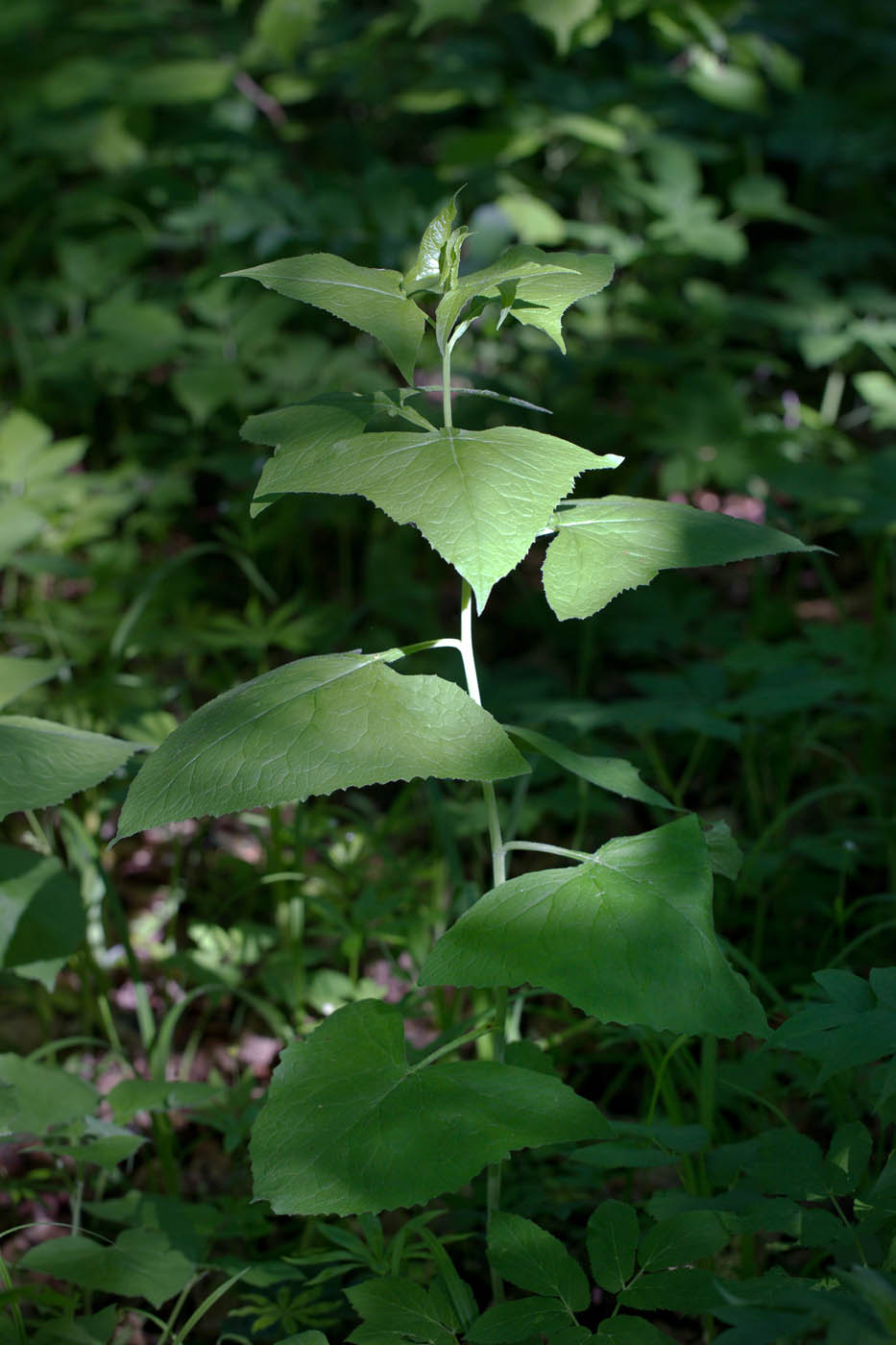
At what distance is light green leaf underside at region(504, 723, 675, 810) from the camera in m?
1.15

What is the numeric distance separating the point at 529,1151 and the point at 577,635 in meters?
1.61

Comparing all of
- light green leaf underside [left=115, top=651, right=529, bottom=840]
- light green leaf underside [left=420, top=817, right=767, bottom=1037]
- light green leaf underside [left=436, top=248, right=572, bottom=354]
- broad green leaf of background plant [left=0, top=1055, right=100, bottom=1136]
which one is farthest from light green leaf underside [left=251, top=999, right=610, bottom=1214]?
light green leaf underside [left=436, top=248, right=572, bottom=354]

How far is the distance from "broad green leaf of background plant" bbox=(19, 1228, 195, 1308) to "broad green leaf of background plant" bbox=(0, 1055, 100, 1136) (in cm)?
14

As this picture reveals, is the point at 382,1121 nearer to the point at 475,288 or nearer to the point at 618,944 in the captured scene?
the point at 618,944

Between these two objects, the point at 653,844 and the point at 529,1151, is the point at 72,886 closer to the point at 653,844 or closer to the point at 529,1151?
the point at 529,1151

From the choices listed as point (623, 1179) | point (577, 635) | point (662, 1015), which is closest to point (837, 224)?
point (577, 635)

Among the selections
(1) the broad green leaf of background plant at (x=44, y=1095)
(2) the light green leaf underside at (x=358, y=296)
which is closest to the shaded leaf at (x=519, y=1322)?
(1) the broad green leaf of background plant at (x=44, y=1095)

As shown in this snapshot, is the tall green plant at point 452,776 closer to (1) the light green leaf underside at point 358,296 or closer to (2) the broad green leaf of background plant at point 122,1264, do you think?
(1) the light green leaf underside at point 358,296

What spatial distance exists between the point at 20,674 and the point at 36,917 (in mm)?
350

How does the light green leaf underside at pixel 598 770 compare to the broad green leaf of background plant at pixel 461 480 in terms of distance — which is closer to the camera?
the broad green leaf of background plant at pixel 461 480

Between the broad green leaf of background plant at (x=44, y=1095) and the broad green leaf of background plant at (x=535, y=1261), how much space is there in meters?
0.60

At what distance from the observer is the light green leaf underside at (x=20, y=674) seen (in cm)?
153

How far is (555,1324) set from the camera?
1011 millimetres

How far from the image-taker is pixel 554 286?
1.15 m
